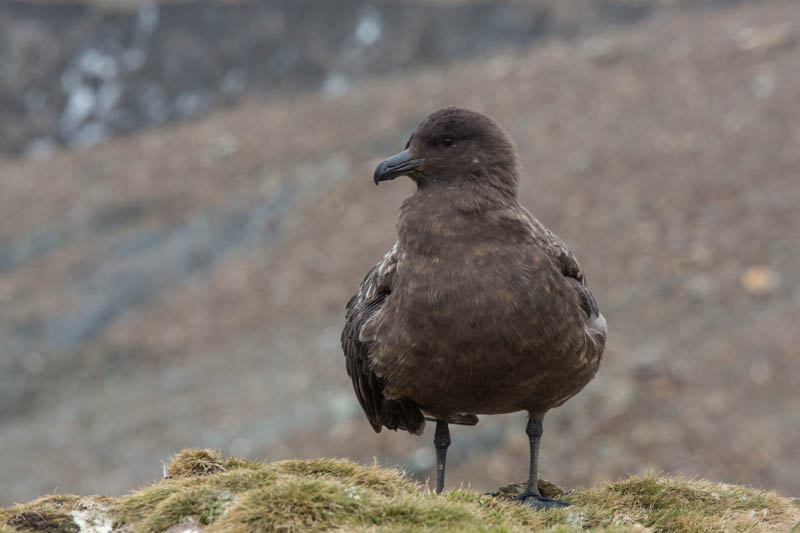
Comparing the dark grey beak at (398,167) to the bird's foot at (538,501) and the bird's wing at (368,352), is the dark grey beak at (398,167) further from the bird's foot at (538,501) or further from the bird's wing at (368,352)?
the bird's foot at (538,501)

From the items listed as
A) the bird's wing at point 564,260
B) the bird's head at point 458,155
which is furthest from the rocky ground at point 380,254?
the bird's head at point 458,155

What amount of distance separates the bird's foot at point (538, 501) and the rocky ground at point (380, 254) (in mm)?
9351

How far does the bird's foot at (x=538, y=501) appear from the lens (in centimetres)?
671

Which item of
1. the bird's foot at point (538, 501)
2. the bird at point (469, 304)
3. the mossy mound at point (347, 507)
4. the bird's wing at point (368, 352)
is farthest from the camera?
the bird's wing at point (368, 352)

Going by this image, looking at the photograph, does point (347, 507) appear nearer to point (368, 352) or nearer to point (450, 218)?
point (368, 352)

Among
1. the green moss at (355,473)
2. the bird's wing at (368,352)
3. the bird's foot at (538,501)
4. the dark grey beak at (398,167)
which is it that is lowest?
the bird's foot at (538,501)

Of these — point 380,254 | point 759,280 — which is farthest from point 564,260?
point 380,254

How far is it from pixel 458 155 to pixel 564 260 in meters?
1.14

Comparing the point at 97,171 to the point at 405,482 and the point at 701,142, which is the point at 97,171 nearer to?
the point at 701,142

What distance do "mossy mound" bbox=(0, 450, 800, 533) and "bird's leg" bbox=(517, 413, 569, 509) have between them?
6.5 inches

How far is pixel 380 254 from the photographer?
80.8ft

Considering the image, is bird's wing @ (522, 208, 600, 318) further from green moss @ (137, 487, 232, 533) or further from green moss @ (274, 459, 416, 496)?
green moss @ (137, 487, 232, 533)

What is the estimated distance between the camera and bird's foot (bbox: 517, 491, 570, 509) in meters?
6.71

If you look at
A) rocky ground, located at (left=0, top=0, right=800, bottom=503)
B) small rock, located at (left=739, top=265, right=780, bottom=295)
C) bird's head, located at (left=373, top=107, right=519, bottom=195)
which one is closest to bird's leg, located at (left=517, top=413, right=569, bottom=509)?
bird's head, located at (left=373, top=107, right=519, bottom=195)
